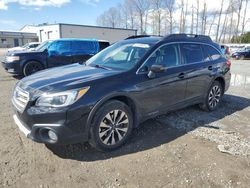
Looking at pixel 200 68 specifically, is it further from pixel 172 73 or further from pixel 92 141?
pixel 92 141

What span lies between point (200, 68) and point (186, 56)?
0.49 meters

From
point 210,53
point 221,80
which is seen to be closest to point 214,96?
point 221,80

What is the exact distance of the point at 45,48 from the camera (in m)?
10.3

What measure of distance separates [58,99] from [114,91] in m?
0.82

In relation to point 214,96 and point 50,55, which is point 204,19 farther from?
point 214,96

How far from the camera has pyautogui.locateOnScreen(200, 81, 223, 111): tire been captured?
5.41m

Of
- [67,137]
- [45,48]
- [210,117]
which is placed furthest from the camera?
[45,48]

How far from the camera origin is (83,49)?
11.3 metres

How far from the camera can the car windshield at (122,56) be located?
3.95m

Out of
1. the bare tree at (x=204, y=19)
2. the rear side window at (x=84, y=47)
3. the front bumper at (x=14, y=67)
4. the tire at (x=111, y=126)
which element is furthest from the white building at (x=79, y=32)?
the tire at (x=111, y=126)

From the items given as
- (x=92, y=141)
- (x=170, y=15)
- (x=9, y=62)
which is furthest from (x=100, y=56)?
(x=170, y=15)

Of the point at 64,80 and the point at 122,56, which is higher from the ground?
the point at 122,56

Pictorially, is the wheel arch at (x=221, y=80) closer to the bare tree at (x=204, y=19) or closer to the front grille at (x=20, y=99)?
the front grille at (x=20, y=99)

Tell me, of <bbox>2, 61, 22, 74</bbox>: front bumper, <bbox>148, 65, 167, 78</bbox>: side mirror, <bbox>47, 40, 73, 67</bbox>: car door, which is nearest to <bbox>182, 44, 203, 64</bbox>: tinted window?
<bbox>148, 65, 167, 78</bbox>: side mirror
